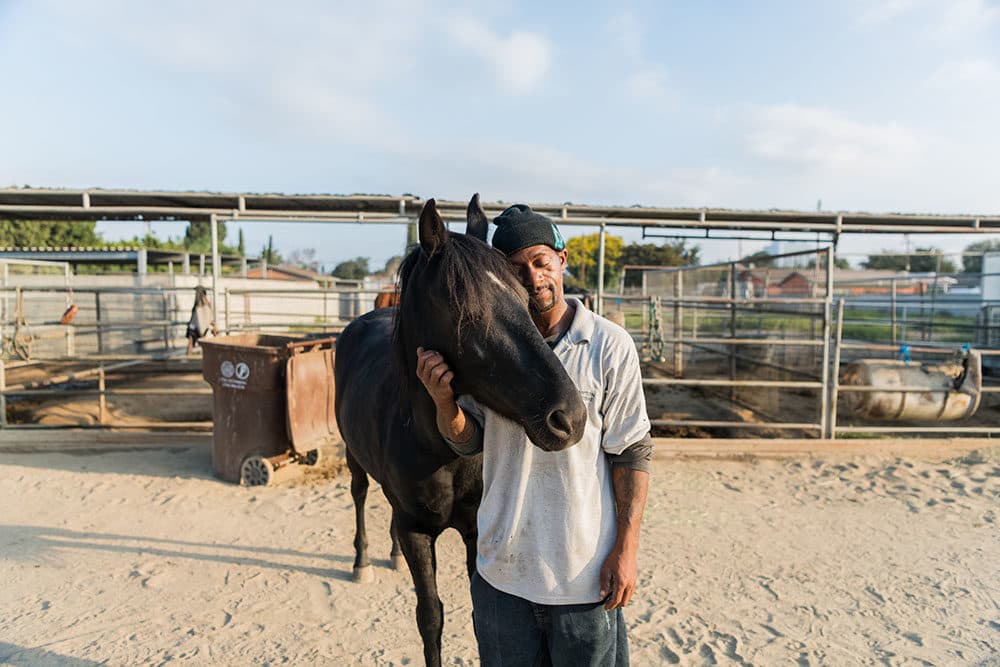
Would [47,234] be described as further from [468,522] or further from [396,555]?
[468,522]

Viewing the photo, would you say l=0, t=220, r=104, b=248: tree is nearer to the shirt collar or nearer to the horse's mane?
the horse's mane

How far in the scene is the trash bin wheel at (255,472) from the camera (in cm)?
471

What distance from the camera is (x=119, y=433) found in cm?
582

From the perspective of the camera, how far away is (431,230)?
144 cm

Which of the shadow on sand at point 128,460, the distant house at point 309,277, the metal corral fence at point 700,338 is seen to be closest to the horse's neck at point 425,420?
the metal corral fence at point 700,338

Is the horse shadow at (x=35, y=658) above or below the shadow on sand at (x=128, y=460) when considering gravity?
below

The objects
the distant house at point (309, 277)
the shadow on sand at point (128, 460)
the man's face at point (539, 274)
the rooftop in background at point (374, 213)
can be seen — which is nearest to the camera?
the man's face at point (539, 274)

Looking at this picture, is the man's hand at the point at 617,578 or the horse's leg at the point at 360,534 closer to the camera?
the man's hand at the point at 617,578

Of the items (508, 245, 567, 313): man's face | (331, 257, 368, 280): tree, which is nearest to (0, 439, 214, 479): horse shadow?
(508, 245, 567, 313): man's face

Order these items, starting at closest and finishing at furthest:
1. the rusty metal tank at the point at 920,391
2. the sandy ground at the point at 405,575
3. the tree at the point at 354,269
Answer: the sandy ground at the point at 405,575, the rusty metal tank at the point at 920,391, the tree at the point at 354,269

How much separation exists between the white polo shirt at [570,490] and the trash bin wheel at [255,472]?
3.86 meters

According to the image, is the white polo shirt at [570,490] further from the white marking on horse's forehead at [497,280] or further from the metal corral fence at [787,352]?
the metal corral fence at [787,352]

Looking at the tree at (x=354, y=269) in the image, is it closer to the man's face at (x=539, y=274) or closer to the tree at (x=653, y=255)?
the tree at (x=653, y=255)

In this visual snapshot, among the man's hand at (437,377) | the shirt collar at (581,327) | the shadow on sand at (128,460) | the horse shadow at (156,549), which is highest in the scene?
the shirt collar at (581,327)
